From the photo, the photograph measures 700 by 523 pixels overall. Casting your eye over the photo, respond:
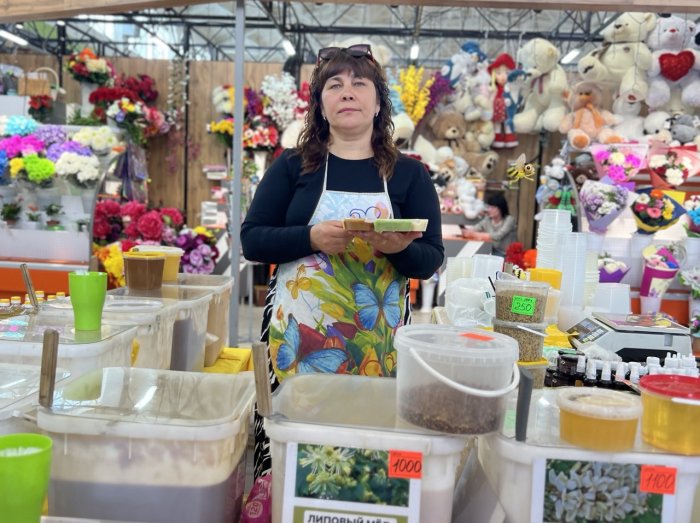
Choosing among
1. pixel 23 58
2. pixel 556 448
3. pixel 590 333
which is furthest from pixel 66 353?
pixel 23 58

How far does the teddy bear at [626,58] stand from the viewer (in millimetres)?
6227

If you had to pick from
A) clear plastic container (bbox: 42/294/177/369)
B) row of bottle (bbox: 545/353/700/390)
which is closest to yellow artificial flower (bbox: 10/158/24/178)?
clear plastic container (bbox: 42/294/177/369)

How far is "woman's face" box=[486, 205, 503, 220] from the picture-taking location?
7059mm

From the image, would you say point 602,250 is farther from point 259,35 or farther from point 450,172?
point 259,35

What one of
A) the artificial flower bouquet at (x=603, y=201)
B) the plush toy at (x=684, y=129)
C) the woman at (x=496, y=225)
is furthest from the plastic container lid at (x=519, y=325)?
the woman at (x=496, y=225)

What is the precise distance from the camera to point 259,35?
1593cm

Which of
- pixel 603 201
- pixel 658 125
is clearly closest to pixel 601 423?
pixel 603 201

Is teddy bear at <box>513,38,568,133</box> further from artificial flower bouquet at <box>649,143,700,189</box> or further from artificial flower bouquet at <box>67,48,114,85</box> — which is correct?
artificial flower bouquet at <box>67,48,114,85</box>

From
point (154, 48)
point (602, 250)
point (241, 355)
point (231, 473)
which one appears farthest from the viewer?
point (154, 48)

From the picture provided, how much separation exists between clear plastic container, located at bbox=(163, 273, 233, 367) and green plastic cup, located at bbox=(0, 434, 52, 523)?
4.20 ft

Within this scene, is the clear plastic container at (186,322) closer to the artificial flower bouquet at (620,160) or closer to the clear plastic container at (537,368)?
the clear plastic container at (537,368)

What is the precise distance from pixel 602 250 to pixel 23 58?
865 centimetres

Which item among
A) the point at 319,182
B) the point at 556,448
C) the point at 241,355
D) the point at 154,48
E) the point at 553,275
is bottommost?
the point at 241,355

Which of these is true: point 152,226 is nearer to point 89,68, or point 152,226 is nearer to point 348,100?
point 348,100
